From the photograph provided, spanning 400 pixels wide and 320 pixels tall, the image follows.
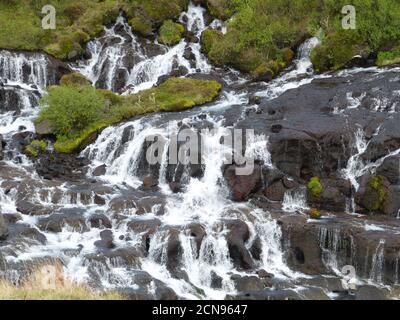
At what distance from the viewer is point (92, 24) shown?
44969 millimetres

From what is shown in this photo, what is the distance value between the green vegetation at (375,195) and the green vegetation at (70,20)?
85.3 feet

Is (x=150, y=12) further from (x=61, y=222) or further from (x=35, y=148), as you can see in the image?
(x=61, y=222)

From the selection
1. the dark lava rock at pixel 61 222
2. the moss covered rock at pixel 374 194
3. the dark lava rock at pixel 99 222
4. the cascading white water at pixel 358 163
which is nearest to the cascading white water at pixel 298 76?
the cascading white water at pixel 358 163

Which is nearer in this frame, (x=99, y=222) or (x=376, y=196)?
(x=99, y=222)

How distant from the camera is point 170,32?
43.6 m

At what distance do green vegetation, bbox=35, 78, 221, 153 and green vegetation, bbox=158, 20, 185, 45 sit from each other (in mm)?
7796

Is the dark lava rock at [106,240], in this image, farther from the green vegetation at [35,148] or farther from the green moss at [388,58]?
the green moss at [388,58]

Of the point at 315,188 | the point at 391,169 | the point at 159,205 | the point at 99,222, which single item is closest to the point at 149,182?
the point at 159,205

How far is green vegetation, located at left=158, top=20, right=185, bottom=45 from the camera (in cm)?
4306

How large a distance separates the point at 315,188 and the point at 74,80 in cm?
2046

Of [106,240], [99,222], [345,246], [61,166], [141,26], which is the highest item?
[141,26]

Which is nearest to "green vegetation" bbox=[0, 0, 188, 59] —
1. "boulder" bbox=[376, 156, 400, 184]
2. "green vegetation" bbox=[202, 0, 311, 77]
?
"green vegetation" bbox=[202, 0, 311, 77]

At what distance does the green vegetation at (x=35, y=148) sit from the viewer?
30016mm

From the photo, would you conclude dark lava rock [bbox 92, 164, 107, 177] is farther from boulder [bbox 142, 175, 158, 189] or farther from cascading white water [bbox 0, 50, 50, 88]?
cascading white water [bbox 0, 50, 50, 88]
